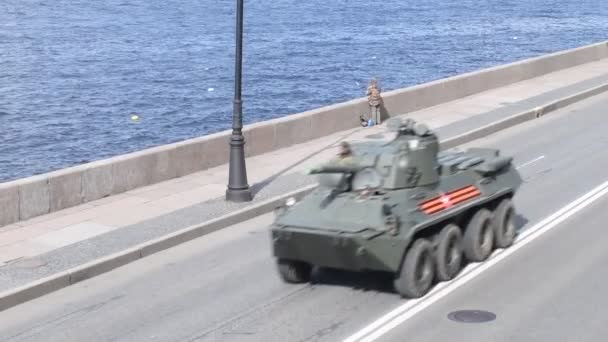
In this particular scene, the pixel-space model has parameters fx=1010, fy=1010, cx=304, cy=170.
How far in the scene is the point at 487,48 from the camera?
7200 cm

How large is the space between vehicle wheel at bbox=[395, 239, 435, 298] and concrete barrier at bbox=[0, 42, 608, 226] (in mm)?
7930

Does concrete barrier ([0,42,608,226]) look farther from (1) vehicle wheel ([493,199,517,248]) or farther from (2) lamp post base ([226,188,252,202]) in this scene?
(1) vehicle wheel ([493,199,517,248])

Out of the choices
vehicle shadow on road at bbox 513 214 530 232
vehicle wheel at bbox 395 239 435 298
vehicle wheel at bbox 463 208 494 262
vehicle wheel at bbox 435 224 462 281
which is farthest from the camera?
vehicle shadow on road at bbox 513 214 530 232

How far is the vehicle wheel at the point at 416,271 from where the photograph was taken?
13.8m

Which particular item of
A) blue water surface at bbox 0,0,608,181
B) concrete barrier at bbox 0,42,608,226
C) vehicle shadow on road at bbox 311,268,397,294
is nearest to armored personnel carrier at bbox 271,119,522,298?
vehicle shadow on road at bbox 311,268,397,294

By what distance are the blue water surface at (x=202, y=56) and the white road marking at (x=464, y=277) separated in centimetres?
2152

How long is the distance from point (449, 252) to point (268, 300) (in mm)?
2771

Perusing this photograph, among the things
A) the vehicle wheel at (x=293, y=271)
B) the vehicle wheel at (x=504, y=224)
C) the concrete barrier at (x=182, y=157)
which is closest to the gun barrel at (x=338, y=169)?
the vehicle wheel at (x=293, y=271)

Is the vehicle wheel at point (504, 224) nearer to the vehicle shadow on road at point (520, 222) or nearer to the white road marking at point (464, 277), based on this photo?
the white road marking at point (464, 277)

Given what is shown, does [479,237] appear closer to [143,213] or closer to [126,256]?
[126,256]

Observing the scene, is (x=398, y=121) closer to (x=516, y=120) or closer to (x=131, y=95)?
(x=516, y=120)

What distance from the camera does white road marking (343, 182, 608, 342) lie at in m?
13.0

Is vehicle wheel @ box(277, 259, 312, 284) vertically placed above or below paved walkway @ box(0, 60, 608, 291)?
above

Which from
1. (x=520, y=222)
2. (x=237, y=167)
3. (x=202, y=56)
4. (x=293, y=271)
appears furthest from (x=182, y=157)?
(x=202, y=56)
